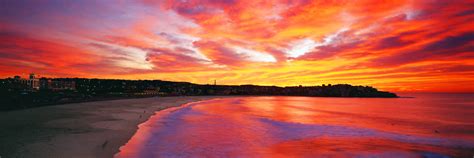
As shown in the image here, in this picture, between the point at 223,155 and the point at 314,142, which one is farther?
the point at 314,142

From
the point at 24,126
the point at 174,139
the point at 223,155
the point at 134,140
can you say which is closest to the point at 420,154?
the point at 223,155

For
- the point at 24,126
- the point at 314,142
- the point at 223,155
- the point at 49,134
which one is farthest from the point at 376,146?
the point at 24,126

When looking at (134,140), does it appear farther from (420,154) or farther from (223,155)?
(420,154)

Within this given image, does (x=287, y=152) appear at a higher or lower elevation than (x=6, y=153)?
lower

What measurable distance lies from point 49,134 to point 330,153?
47.2ft

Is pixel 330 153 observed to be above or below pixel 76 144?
below

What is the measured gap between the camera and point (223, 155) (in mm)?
13773

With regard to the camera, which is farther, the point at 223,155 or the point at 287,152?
the point at 287,152

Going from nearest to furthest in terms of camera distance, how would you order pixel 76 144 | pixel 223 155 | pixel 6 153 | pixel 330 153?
pixel 6 153 < pixel 76 144 < pixel 223 155 < pixel 330 153

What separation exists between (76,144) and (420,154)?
57.1 feet

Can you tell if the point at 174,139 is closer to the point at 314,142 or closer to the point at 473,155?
the point at 314,142

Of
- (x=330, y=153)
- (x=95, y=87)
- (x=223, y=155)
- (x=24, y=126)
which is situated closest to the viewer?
(x=223, y=155)

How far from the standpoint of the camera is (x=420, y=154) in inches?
616

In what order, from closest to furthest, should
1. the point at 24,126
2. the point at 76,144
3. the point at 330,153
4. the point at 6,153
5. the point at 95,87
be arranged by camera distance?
the point at 6,153 < the point at 76,144 < the point at 330,153 < the point at 24,126 < the point at 95,87
